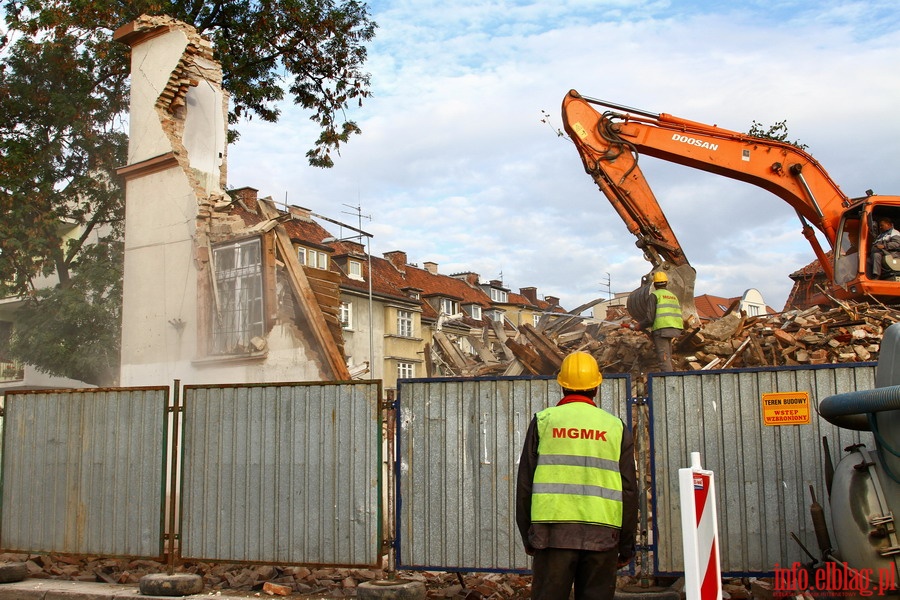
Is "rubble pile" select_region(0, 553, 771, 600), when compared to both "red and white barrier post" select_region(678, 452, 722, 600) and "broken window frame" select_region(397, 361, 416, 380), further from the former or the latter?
"broken window frame" select_region(397, 361, 416, 380)

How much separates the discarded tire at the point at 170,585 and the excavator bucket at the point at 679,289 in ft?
25.1

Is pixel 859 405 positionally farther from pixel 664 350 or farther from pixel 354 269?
pixel 354 269

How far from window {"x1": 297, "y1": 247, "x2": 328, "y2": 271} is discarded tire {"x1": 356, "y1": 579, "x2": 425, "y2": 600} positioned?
27500mm

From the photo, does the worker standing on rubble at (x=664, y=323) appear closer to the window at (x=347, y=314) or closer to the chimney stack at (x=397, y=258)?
the window at (x=347, y=314)

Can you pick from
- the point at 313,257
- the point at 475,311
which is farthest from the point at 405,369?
the point at 475,311

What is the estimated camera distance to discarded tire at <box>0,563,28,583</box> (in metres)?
7.67

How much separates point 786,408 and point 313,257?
29.7m

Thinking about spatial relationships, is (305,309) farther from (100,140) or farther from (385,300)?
(385,300)

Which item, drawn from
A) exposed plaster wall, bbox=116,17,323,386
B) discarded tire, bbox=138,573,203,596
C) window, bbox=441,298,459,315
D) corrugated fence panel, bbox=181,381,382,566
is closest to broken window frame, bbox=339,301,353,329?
window, bbox=441,298,459,315

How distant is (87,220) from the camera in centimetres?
1950

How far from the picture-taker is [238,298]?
11.3 m

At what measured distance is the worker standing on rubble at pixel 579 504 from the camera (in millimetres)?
4285

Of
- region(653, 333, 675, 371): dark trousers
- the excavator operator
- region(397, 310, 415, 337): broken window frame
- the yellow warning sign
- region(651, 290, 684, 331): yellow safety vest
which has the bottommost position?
the yellow warning sign

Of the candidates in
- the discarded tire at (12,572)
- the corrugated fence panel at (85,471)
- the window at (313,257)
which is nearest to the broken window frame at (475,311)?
the window at (313,257)
